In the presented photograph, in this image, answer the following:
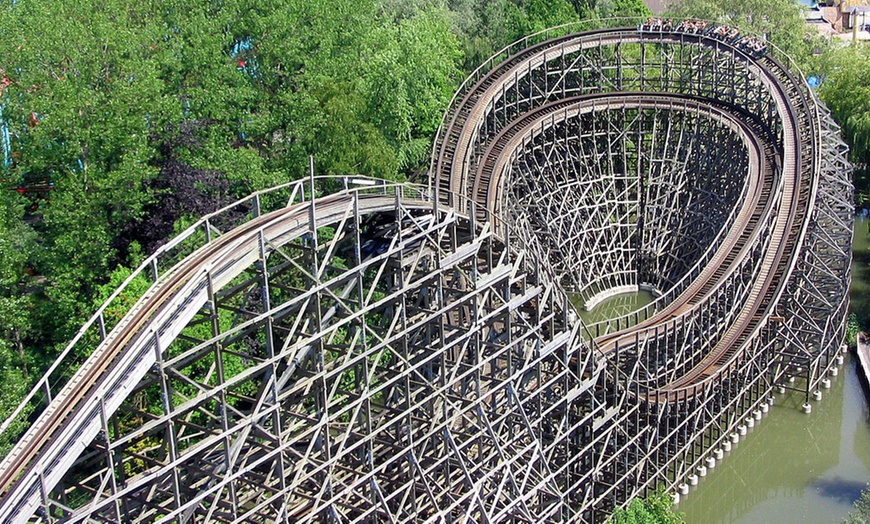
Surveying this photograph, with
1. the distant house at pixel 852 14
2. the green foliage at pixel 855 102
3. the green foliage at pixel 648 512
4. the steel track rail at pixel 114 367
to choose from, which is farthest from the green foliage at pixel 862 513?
the distant house at pixel 852 14

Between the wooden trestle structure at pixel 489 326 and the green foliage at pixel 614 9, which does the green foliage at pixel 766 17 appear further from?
the wooden trestle structure at pixel 489 326

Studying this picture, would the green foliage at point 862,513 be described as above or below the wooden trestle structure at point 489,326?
below

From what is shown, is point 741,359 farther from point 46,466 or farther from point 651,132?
point 46,466

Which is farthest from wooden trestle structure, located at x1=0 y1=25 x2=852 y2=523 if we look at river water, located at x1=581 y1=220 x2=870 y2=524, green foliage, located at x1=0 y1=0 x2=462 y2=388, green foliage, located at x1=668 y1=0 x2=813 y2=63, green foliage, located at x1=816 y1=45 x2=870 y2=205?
green foliage, located at x1=668 y1=0 x2=813 y2=63

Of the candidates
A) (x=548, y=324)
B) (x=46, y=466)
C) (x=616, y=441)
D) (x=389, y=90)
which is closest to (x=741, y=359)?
(x=616, y=441)

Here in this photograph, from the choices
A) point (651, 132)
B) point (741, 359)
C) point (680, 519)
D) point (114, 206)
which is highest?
point (114, 206)

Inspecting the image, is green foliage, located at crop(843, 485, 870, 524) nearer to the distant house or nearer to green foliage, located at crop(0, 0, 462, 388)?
green foliage, located at crop(0, 0, 462, 388)

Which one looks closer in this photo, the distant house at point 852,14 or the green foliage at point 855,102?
the green foliage at point 855,102

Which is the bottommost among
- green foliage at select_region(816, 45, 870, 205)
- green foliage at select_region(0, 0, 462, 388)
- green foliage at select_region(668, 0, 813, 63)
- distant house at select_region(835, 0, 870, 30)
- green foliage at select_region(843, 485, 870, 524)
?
distant house at select_region(835, 0, 870, 30)
